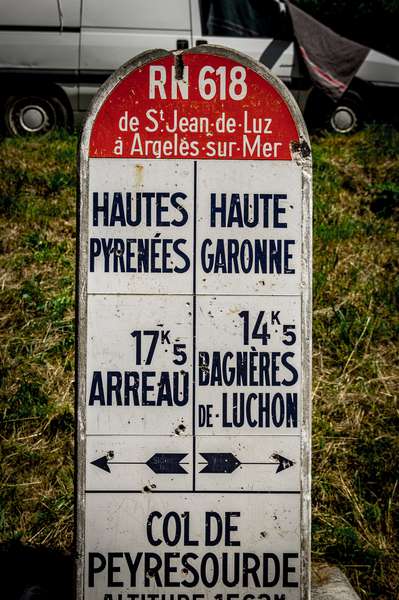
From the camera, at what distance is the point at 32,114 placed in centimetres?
741

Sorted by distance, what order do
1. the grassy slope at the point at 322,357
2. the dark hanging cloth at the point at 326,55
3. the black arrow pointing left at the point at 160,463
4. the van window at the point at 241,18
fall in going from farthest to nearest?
the van window at the point at 241,18 → the dark hanging cloth at the point at 326,55 → the grassy slope at the point at 322,357 → the black arrow pointing left at the point at 160,463

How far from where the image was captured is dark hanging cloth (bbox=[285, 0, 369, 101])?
7.28 meters

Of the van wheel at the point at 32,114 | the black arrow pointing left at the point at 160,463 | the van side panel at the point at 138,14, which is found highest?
the van side panel at the point at 138,14

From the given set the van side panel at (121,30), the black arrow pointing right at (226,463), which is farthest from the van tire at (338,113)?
the black arrow pointing right at (226,463)

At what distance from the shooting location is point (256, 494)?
7.97ft

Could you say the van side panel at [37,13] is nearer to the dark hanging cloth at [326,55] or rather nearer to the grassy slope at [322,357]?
the grassy slope at [322,357]

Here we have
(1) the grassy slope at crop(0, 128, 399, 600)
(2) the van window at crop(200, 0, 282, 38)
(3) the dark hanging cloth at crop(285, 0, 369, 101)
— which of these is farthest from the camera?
(2) the van window at crop(200, 0, 282, 38)

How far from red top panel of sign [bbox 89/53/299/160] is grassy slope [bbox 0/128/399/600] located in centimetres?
207

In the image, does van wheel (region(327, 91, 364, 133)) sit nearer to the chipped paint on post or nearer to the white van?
the white van

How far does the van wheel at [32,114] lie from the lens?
739 centimetres

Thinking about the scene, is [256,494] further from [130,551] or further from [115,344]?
[115,344]

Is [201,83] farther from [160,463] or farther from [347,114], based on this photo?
[347,114]

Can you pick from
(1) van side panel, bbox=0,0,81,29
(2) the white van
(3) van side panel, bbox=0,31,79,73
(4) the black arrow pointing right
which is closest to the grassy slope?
(2) the white van

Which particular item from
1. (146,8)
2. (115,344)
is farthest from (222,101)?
(146,8)
